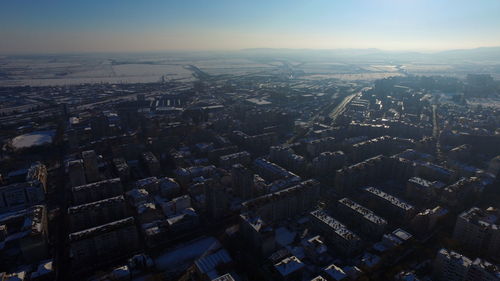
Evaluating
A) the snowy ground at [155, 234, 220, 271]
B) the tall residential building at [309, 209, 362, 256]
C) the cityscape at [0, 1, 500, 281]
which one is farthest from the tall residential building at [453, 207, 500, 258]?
the snowy ground at [155, 234, 220, 271]

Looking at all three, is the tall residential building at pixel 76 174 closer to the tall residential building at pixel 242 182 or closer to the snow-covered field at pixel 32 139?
the tall residential building at pixel 242 182

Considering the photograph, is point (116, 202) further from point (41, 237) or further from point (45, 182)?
point (45, 182)

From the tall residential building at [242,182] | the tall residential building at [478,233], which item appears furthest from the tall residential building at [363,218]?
the tall residential building at [242,182]

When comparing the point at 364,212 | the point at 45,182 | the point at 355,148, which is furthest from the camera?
the point at 355,148

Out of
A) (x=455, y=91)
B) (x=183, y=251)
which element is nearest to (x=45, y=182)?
(x=183, y=251)

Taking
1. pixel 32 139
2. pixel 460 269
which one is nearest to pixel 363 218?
pixel 460 269

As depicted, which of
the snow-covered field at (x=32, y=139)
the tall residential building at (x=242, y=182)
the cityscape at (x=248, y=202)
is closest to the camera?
the cityscape at (x=248, y=202)

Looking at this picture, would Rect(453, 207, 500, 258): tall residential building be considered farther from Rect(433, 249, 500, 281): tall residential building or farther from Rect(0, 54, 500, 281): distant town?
Rect(433, 249, 500, 281): tall residential building

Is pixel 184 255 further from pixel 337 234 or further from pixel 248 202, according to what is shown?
pixel 337 234
